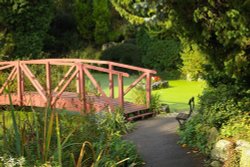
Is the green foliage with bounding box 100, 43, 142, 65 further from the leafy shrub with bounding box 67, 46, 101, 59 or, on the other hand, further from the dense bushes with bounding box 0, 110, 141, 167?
the dense bushes with bounding box 0, 110, 141, 167

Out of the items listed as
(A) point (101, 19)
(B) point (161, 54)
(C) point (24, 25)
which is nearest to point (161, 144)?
(C) point (24, 25)

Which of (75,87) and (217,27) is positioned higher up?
(217,27)

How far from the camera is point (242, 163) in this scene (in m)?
5.94

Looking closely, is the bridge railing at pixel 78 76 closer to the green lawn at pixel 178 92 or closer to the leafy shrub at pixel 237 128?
the green lawn at pixel 178 92

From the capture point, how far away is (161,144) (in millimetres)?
8172

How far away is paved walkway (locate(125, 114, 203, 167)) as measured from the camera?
709cm

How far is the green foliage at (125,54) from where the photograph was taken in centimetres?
2216

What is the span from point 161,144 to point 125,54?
14316 mm

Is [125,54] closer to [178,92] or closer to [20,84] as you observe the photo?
[178,92]

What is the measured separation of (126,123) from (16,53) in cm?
1004

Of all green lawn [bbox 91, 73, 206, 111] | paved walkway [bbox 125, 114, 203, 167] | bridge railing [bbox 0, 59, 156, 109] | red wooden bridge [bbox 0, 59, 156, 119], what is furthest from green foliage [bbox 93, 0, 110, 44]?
paved walkway [bbox 125, 114, 203, 167]

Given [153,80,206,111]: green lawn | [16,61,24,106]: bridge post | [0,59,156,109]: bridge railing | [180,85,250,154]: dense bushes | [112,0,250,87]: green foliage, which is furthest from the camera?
[153,80,206,111]: green lawn

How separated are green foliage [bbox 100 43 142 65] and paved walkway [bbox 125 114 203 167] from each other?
1153 cm

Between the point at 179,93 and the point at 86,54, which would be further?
the point at 86,54
